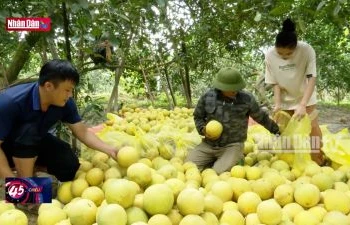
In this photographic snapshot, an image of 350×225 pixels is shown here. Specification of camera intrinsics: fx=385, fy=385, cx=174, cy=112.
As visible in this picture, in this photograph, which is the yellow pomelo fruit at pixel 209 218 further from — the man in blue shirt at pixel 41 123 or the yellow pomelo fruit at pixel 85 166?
the yellow pomelo fruit at pixel 85 166

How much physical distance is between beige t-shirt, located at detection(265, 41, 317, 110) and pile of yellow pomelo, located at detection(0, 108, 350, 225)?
2.67ft

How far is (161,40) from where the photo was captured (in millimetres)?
6992

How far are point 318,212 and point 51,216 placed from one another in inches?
53.9

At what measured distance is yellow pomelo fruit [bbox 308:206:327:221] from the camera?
2.00 metres

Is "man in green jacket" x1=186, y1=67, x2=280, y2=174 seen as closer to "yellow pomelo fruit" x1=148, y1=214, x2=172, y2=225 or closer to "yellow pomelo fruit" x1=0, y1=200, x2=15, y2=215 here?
"yellow pomelo fruit" x1=148, y1=214, x2=172, y2=225

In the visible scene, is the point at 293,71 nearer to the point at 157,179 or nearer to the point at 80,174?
the point at 157,179

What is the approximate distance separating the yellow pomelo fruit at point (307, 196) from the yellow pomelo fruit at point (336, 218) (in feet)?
0.56

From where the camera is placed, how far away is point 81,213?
1.79 meters

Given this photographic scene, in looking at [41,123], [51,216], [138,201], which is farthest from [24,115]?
[138,201]

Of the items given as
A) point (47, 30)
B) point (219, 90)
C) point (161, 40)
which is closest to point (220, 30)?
point (161, 40)

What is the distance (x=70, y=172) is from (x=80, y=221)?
2.88 feet

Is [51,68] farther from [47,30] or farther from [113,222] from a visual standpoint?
[113,222]

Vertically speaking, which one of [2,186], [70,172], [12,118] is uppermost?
[12,118]

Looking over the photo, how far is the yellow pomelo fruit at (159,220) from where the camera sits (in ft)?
5.53
